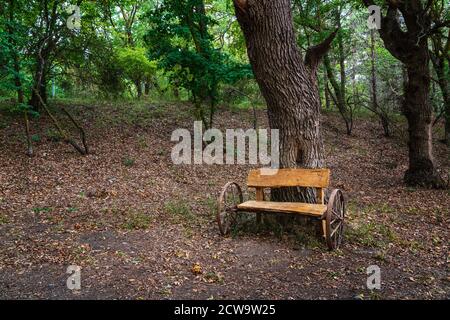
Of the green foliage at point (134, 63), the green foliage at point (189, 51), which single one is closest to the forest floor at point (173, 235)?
the green foliage at point (189, 51)

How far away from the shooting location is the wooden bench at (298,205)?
5.16 metres

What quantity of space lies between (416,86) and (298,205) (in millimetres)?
5784

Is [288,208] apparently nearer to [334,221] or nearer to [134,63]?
[334,221]

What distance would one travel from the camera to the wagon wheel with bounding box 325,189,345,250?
492cm

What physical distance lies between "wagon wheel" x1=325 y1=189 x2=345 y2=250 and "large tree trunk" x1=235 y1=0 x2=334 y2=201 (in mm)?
525

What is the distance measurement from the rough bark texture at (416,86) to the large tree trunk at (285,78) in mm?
4202

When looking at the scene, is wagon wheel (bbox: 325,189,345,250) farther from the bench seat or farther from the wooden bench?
the bench seat

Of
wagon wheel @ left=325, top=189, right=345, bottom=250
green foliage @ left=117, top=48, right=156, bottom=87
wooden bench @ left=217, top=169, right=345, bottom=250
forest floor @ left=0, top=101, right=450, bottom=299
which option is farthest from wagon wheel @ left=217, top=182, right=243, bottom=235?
green foliage @ left=117, top=48, right=156, bottom=87

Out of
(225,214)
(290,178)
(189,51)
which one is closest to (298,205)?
(290,178)

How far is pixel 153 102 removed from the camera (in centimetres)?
1622

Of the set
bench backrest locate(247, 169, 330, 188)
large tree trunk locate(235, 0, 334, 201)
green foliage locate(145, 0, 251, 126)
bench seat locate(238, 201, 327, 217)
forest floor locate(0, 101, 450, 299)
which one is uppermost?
green foliage locate(145, 0, 251, 126)

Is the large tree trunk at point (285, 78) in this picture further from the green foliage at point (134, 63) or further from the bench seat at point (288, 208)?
the green foliage at point (134, 63)

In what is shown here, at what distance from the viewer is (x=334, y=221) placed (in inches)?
214

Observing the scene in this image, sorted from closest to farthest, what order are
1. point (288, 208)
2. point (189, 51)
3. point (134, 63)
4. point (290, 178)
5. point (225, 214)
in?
point (288, 208), point (290, 178), point (225, 214), point (189, 51), point (134, 63)
